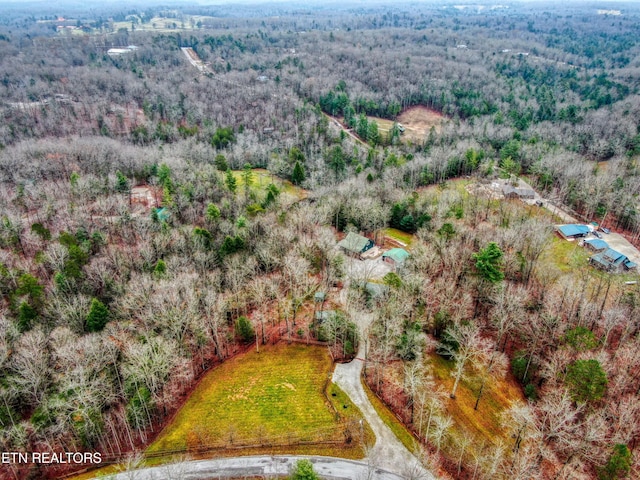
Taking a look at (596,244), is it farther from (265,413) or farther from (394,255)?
(265,413)

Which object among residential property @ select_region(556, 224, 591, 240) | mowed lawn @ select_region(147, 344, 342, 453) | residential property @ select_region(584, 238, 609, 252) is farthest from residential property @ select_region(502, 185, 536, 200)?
mowed lawn @ select_region(147, 344, 342, 453)

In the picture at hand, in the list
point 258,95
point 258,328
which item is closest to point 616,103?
point 258,95

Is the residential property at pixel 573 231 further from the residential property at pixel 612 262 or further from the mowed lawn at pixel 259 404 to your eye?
the mowed lawn at pixel 259 404

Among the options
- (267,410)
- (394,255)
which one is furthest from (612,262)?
(267,410)

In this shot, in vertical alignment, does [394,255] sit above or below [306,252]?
below

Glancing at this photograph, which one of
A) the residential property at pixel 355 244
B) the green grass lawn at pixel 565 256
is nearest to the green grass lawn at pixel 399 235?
the residential property at pixel 355 244

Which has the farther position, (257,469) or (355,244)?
(355,244)
